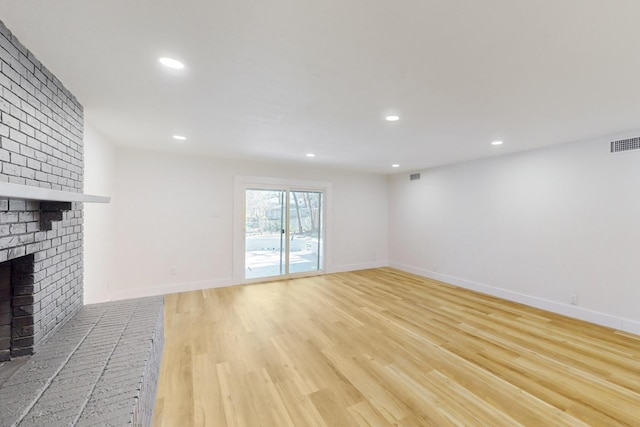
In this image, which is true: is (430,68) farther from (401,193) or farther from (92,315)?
(401,193)

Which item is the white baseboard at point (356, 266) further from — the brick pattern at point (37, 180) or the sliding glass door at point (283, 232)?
the brick pattern at point (37, 180)

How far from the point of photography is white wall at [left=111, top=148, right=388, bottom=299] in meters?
4.19

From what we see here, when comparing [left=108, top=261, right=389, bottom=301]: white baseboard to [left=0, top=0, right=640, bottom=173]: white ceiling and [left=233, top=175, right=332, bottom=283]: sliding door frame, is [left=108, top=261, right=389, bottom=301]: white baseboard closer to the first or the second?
[left=233, top=175, right=332, bottom=283]: sliding door frame

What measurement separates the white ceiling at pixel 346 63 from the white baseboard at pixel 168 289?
252cm

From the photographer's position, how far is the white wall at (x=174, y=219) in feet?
13.7

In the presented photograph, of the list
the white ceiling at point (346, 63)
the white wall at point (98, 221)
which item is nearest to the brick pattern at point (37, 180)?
the white ceiling at point (346, 63)

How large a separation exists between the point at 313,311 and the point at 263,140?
2448 mm

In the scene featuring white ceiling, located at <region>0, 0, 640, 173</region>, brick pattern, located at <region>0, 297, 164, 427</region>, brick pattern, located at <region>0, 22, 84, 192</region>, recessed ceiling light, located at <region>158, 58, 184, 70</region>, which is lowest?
brick pattern, located at <region>0, 297, 164, 427</region>

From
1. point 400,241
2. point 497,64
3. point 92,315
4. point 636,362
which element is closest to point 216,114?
point 92,315

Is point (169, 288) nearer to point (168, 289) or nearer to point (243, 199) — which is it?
point (168, 289)

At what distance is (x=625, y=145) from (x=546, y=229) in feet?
4.25

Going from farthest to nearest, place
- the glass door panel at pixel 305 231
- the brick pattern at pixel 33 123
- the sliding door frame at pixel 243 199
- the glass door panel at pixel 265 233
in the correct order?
the glass door panel at pixel 305 231 < the glass door panel at pixel 265 233 < the sliding door frame at pixel 243 199 < the brick pattern at pixel 33 123

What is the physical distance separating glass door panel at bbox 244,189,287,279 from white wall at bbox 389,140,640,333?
3114mm

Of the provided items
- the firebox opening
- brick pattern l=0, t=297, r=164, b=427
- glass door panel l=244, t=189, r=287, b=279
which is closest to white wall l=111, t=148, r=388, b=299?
glass door panel l=244, t=189, r=287, b=279
